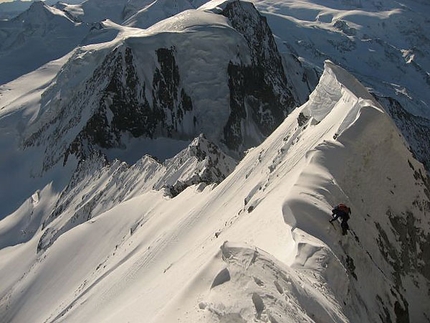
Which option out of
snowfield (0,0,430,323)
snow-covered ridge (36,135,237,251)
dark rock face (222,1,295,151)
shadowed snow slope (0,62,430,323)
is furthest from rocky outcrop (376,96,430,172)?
shadowed snow slope (0,62,430,323)

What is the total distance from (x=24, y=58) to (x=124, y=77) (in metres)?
119

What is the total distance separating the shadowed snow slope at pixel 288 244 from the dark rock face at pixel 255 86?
4132cm

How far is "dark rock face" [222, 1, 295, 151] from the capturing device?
8311cm

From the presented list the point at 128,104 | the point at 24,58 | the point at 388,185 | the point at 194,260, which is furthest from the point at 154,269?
the point at 24,58

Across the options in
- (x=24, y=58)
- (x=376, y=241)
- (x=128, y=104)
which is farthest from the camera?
(x=24, y=58)

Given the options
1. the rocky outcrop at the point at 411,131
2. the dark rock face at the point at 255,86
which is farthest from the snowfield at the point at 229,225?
the rocky outcrop at the point at 411,131

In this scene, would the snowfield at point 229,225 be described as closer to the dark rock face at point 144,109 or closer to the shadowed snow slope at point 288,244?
the shadowed snow slope at point 288,244

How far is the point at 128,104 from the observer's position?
78.2 m

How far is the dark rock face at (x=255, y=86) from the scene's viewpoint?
83113mm

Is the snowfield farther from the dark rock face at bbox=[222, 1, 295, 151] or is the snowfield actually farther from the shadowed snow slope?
the dark rock face at bbox=[222, 1, 295, 151]

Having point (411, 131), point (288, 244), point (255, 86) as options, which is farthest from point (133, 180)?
point (411, 131)

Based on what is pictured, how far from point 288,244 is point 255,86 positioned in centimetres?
7378

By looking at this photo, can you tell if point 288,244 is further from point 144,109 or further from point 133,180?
point 144,109

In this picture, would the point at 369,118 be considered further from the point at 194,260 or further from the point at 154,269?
the point at 154,269
